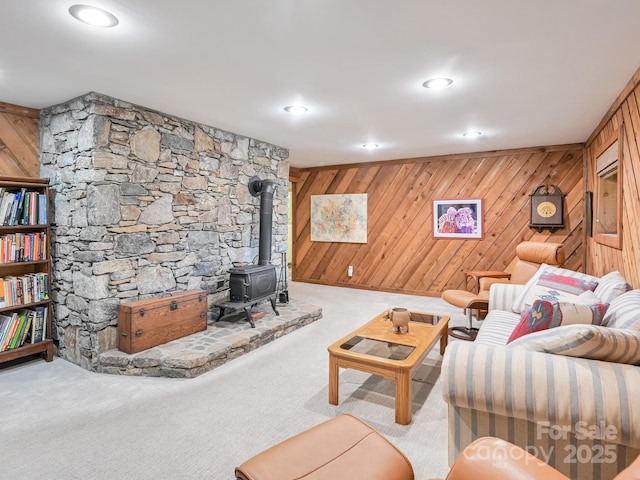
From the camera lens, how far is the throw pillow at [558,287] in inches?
119

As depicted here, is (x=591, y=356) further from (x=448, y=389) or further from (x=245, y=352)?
(x=245, y=352)

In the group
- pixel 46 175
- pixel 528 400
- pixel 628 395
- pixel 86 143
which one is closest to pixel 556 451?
pixel 528 400

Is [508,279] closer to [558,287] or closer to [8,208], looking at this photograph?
[558,287]

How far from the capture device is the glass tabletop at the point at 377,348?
259 cm

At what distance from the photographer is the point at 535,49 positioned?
90.7 inches

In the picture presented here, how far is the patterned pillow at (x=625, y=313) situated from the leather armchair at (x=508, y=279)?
71.1 inches

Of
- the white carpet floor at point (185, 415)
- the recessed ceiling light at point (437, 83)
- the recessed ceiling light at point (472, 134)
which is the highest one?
the recessed ceiling light at point (472, 134)

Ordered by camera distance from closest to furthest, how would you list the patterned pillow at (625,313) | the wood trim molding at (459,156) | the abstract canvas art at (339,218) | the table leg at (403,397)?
1. the patterned pillow at (625,313)
2. the table leg at (403,397)
3. the wood trim molding at (459,156)
4. the abstract canvas art at (339,218)

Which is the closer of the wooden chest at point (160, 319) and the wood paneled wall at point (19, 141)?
the wooden chest at point (160, 319)

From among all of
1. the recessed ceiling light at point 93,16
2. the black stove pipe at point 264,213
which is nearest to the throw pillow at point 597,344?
the recessed ceiling light at point 93,16

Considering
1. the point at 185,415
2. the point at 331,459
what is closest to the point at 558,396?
the point at 331,459

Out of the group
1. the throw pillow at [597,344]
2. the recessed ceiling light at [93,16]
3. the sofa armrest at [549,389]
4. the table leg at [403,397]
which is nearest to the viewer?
the sofa armrest at [549,389]

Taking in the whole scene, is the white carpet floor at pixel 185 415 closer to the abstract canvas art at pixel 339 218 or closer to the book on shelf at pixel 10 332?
the book on shelf at pixel 10 332

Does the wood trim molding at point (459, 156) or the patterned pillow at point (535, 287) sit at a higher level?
the wood trim molding at point (459, 156)
